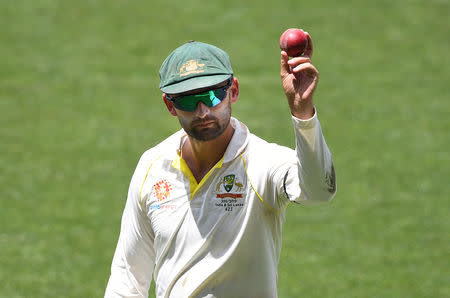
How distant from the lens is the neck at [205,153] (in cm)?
441

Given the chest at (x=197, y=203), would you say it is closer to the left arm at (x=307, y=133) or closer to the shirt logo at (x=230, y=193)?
the shirt logo at (x=230, y=193)

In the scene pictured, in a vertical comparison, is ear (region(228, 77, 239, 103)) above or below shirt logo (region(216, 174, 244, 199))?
above

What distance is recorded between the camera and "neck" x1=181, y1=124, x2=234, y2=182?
14.5 feet

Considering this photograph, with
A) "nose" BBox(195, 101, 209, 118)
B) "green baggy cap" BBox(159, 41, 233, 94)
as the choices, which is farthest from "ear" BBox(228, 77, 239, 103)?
"nose" BBox(195, 101, 209, 118)

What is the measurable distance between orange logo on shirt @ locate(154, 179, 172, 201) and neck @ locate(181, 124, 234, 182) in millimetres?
170

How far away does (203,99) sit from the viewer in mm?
4148

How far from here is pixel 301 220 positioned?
439 inches

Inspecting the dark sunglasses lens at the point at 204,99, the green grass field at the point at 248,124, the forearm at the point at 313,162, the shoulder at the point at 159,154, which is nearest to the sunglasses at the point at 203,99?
the dark sunglasses lens at the point at 204,99

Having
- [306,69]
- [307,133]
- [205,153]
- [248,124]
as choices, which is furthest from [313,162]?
[248,124]

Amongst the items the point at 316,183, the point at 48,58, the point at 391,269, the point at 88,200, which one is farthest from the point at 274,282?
the point at 48,58

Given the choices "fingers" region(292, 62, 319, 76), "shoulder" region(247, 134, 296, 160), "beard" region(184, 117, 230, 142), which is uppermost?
"fingers" region(292, 62, 319, 76)

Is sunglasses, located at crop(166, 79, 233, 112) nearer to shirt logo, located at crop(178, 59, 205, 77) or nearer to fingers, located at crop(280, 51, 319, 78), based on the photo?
shirt logo, located at crop(178, 59, 205, 77)

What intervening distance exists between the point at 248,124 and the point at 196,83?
374 inches

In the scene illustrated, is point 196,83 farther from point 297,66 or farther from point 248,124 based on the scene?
point 248,124
